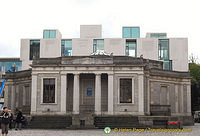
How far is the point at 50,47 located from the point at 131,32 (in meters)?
17.9

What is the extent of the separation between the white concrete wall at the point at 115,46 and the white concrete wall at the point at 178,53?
9.97 m

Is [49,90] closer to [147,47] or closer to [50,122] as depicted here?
[50,122]

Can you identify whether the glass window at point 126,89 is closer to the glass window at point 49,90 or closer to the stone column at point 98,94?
the stone column at point 98,94

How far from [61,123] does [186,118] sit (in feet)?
56.0

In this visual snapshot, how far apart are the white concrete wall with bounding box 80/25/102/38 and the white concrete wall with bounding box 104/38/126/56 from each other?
3224 millimetres

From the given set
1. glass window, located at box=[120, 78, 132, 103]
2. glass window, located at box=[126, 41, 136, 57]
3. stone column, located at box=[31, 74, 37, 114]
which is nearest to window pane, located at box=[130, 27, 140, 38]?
glass window, located at box=[126, 41, 136, 57]

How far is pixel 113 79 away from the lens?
3562 cm

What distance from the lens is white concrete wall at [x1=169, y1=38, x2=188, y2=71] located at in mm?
69000

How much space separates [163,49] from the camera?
70438 mm

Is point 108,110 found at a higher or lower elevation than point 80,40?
lower

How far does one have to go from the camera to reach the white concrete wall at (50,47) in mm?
71625

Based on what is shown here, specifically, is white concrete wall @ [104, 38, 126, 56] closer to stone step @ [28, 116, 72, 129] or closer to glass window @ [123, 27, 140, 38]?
glass window @ [123, 27, 140, 38]

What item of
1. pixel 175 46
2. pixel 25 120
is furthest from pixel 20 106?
pixel 175 46

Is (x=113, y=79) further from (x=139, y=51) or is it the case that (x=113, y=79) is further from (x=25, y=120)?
(x=139, y=51)
